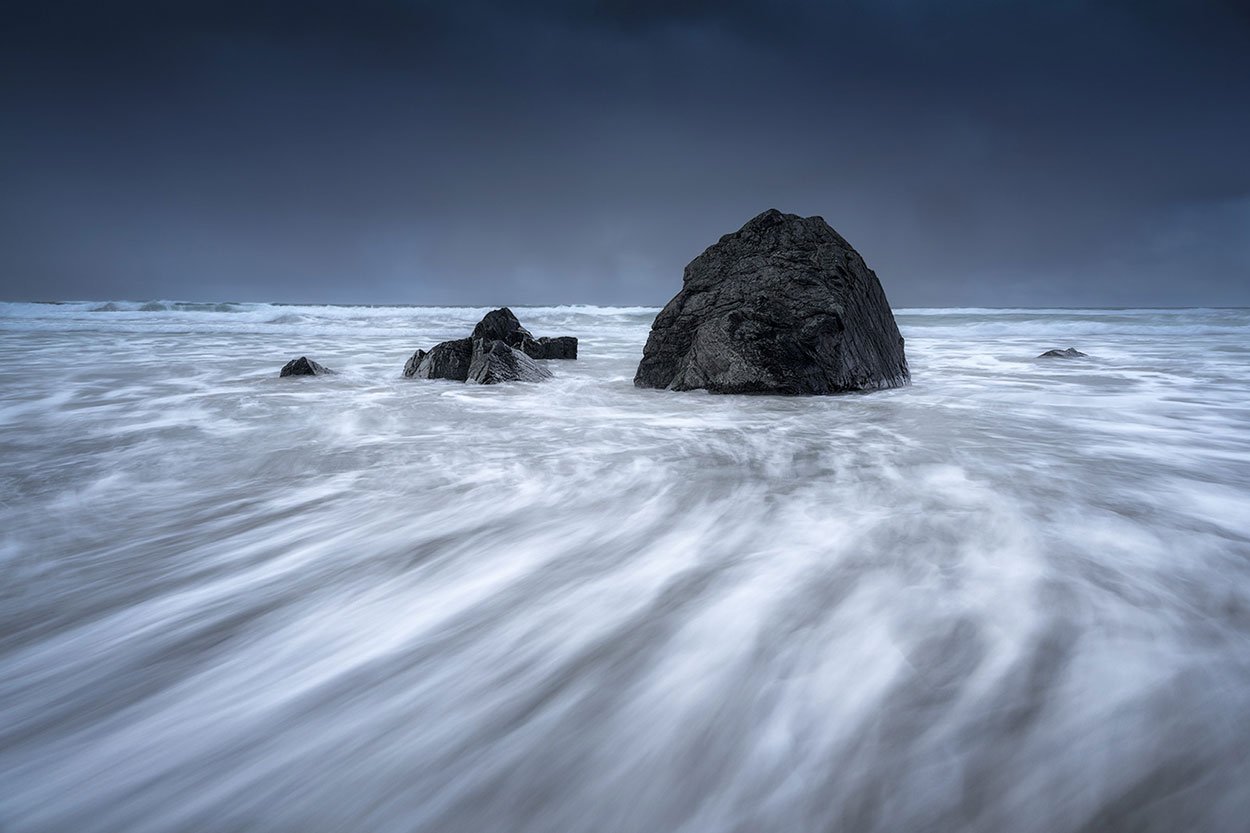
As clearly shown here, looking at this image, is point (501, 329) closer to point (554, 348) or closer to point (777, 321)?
point (554, 348)

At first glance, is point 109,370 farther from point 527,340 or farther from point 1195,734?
point 1195,734

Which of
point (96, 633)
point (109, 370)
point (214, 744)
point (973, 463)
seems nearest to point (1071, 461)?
point (973, 463)

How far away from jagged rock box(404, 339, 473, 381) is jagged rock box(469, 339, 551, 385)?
14 cm

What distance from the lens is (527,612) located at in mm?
1400

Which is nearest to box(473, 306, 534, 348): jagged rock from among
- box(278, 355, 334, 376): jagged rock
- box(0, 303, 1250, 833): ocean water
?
box(278, 355, 334, 376): jagged rock

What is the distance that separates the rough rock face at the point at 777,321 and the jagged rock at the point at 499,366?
112 cm

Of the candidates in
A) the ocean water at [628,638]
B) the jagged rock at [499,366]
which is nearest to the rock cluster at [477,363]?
the jagged rock at [499,366]

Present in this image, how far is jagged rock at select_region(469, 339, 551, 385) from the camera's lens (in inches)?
222

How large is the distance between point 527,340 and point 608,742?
767 cm

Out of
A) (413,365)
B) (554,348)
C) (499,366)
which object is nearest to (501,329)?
(554,348)

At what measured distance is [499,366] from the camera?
572cm

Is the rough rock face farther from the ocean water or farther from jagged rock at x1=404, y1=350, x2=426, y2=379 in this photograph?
jagged rock at x1=404, y1=350, x2=426, y2=379

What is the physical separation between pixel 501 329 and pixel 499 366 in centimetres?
214

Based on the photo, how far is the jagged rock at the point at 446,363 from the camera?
6137mm
